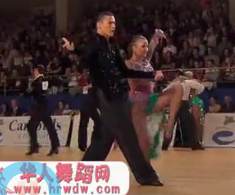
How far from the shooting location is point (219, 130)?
444 inches

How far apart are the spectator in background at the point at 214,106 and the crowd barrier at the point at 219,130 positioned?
0.76ft

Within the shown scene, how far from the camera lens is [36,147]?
9.21 m

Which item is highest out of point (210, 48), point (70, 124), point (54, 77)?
point (210, 48)

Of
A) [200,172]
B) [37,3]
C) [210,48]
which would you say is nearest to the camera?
[200,172]

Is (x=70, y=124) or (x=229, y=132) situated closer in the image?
(x=229, y=132)

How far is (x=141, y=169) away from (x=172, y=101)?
1160 millimetres

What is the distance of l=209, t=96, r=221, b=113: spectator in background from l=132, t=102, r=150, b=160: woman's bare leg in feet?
22.4

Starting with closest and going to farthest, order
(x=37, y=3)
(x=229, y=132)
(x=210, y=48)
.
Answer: (x=229, y=132) < (x=210, y=48) < (x=37, y=3)

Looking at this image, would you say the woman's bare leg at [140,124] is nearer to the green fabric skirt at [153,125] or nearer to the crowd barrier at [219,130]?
the green fabric skirt at [153,125]

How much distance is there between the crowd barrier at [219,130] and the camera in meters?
11.1

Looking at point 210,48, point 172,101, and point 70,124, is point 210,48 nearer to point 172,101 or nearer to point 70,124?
point 70,124

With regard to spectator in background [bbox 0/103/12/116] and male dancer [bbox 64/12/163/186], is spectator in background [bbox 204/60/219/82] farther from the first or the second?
male dancer [bbox 64/12/163/186]

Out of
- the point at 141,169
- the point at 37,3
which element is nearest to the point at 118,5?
the point at 37,3

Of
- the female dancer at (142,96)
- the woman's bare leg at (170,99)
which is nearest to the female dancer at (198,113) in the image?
the woman's bare leg at (170,99)
